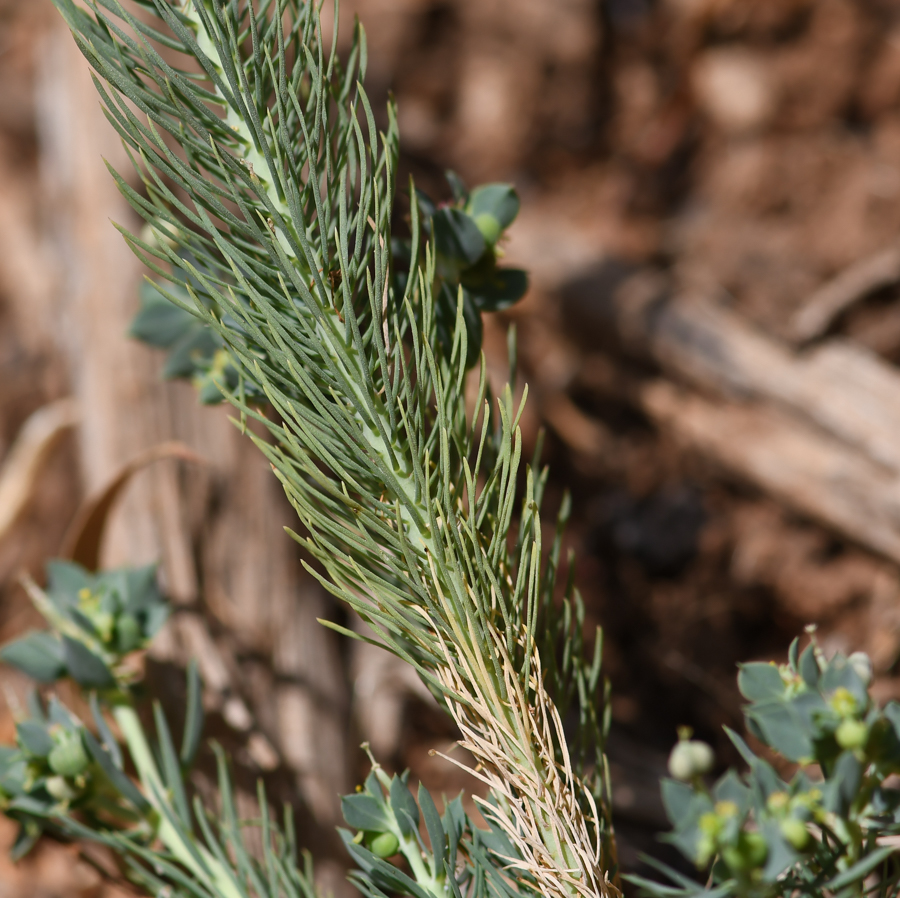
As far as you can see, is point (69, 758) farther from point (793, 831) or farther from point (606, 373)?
point (606, 373)

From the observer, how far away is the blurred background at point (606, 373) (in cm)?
121

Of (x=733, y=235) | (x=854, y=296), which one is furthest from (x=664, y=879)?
(x=733, y=235)

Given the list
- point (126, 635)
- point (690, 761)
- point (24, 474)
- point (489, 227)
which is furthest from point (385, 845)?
point (24, 474)

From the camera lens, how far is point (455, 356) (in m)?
0.57

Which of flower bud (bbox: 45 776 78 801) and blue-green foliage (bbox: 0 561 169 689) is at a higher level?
blue-green foliage (bbox: 0 561 169 689)

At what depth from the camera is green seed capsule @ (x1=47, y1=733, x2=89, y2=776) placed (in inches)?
24.7

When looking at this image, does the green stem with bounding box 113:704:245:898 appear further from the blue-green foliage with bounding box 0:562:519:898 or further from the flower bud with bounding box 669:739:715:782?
the flower bud with bounding box 669:739:715:782

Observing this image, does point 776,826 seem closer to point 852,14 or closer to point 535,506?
point 535,506

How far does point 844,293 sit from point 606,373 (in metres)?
0.52

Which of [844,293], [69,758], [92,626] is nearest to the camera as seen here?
[69,758]

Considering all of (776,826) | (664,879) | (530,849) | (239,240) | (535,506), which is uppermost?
(239,240)

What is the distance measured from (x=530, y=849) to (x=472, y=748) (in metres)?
0.10

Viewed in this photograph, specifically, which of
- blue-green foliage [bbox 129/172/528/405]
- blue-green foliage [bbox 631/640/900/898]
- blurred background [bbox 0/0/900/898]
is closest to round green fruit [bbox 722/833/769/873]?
blue-green foliage [bbox 631/640/900/898]

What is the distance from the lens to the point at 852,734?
1.31 ft
